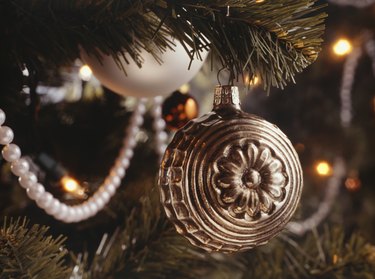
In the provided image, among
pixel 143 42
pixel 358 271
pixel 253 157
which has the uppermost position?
pixel 143 42

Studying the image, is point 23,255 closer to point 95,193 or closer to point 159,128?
point 95,193

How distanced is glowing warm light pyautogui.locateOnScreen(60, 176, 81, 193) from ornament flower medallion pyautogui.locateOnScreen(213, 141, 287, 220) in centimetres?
34

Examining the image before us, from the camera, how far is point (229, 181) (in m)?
0.45

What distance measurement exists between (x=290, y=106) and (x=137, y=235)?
2.34 feet

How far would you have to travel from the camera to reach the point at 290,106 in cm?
127

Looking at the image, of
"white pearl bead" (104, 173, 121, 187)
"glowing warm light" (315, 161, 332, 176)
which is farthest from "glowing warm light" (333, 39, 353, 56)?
"white pearl bead" (104, 173, 121, 187)

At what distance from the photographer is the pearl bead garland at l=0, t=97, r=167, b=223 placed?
0.56 metres

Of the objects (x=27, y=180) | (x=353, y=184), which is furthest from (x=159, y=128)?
(x=353, y=184)

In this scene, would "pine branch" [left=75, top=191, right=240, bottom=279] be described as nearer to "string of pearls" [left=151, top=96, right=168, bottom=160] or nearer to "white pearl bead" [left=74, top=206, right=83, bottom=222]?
"white pearl bead" [left=74, top=206, right=83, bottom=222]

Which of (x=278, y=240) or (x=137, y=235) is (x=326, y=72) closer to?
(x=278, y=240)

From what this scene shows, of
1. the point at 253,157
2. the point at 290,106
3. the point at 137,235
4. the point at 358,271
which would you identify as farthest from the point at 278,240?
the point at 290,106

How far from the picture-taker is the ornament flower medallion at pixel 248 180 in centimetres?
45

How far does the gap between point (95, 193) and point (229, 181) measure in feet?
0.99

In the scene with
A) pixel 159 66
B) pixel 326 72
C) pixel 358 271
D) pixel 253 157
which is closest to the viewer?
pixel 253 157
